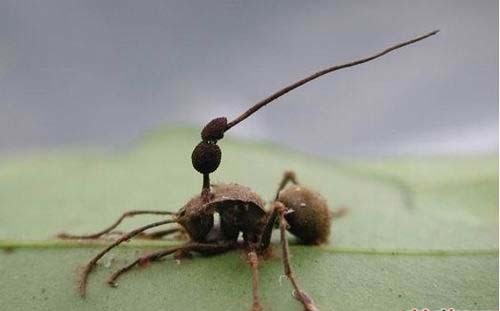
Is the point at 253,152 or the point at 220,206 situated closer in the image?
the point at 220,206

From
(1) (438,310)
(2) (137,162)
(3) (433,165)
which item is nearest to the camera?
(1) (438,310)

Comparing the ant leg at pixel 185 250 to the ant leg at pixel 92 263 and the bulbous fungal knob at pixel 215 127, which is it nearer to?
the ant leg at pixel 92 263

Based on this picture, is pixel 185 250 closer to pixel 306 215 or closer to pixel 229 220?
pixel 229 220

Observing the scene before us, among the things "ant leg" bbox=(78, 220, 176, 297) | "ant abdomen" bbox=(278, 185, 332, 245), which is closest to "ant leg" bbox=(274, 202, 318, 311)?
"ant abdomen" bbox=(278, 185, 332, 245)

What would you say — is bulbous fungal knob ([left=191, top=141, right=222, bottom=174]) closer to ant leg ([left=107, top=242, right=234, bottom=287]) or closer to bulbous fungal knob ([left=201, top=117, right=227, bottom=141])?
bulbous fungal knob ([left=201, top=117, right=227, bottom=141])

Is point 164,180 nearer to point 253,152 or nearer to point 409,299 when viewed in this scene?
point 253,152

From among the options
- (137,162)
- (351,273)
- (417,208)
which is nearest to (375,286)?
(351,273)
